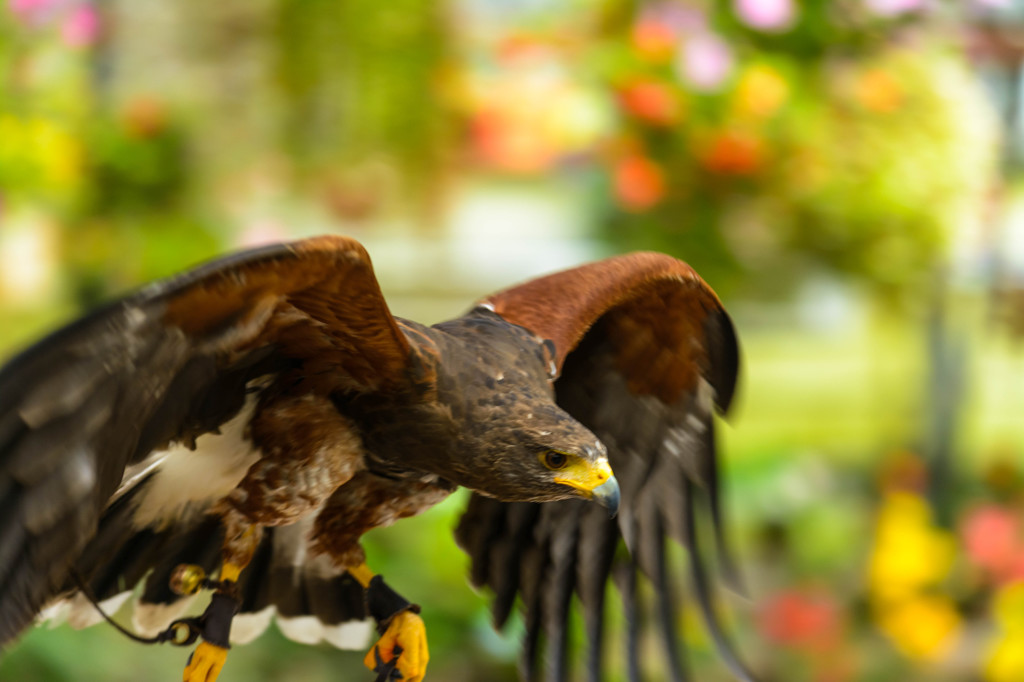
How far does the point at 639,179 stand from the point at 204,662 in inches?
82.1

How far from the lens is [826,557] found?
10.5 ft

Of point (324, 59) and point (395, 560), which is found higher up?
Answer: point (324, 59)

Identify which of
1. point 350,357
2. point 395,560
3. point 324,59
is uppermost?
point 324,59

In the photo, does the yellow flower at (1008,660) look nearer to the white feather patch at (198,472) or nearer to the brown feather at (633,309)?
the brown feather at (633,309)

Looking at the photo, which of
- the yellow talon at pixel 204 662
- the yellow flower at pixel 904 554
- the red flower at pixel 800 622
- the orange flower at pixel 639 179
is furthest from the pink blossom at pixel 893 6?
the yellow talon at pixel 204 662

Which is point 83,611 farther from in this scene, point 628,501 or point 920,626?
point 920,626

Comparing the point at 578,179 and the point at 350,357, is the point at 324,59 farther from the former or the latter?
the point at 350,357

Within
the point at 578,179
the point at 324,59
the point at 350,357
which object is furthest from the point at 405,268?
the point at 350,357

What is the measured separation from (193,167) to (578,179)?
1039 mm

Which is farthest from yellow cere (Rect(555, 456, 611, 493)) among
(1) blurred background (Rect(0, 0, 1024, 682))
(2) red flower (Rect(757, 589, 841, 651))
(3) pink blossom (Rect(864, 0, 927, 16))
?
(2) red flower (Rect(757, 589, 841, 651))

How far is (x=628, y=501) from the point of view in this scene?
1.43 metres

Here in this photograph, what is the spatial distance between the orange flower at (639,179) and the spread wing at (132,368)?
197 cm

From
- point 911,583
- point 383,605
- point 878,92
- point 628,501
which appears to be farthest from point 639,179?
point 383,605

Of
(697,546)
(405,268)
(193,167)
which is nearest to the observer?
(697,546)
